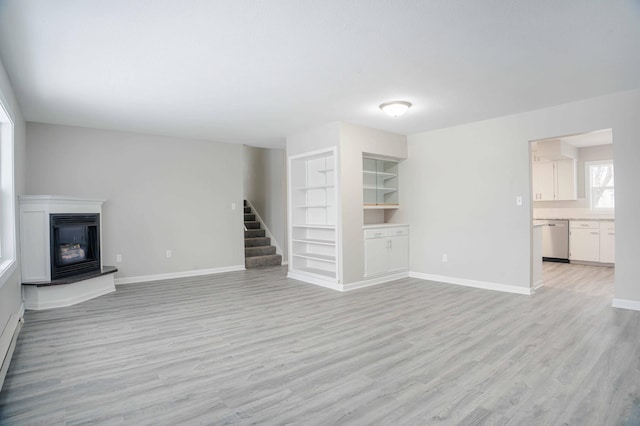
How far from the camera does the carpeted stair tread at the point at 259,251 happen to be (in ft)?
23.5

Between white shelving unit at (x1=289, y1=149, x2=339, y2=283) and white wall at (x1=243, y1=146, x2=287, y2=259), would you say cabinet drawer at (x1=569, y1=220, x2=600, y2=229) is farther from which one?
white wall at (x1=243, y1=146, x2=287, y2=259)

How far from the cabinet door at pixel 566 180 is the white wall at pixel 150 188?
652 centimetres

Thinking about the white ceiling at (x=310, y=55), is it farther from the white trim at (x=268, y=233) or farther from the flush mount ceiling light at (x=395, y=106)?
the white trim at (x=268, y=233)

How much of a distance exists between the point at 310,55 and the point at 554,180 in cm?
674

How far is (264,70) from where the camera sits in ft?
9.93

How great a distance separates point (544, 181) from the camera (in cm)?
737

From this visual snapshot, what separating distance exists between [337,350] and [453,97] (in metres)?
2.94

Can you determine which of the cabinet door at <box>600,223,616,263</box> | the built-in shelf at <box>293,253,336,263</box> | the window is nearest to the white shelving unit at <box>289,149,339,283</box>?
the built-in shelf at <box>293,253,336,263</box>

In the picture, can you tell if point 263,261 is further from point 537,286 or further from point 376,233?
point 537,286

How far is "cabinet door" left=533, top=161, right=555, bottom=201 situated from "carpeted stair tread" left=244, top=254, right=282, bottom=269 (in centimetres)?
574

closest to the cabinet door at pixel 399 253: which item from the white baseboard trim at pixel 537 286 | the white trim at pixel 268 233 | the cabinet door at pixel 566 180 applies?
the white baseboard trim at pixel 537 286

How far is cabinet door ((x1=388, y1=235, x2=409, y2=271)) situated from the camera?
18.1ft

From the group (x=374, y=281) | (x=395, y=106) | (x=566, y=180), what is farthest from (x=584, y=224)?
(x=395, y=106)

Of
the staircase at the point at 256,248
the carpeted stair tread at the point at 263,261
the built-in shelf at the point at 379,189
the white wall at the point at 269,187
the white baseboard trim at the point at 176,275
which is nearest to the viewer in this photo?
the white baseboard trim at the point at 176,275
